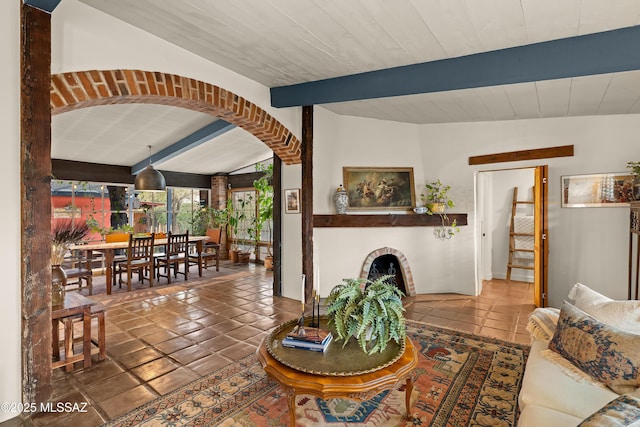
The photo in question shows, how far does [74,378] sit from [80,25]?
269cm

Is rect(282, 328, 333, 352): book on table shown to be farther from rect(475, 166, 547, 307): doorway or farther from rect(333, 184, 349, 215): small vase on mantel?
rect(475, 166, 547, 307): doorway

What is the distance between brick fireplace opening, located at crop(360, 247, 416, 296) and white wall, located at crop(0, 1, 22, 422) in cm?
376

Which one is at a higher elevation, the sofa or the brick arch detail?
the brick arch detail

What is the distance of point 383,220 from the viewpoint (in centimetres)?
493

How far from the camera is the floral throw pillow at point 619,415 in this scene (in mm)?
1025

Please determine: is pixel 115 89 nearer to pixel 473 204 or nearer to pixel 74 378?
pixel 74 378

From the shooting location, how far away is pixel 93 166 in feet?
22.3

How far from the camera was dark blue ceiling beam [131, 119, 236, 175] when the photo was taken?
17.9 feet

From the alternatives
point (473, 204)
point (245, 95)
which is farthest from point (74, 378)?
point (473, 204)

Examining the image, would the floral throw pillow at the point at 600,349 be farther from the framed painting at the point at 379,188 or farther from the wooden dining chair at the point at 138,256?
the wooden dining chair at the point at 138,256

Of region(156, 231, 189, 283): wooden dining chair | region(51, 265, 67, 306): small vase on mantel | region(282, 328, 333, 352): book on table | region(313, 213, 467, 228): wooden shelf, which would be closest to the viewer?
region(282, 328, 333, 352): book on table

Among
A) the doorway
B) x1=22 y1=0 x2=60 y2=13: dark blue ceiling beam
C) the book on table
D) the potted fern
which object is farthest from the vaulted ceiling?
the book on table

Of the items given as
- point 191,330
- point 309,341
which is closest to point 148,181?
point 191,330

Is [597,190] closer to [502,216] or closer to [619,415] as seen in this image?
[502,216]
